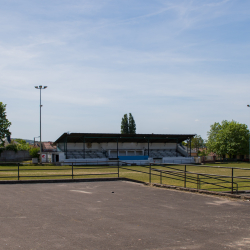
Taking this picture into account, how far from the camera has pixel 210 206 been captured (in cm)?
1035

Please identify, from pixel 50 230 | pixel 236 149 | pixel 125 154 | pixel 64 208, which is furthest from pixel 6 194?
pixel 236 149

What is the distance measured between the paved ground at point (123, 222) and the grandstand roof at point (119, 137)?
196ft

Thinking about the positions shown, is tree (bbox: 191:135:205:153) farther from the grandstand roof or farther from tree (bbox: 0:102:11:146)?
tree (bbox: 0:102:11:146)

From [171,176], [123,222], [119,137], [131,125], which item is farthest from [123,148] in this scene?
[123,222]

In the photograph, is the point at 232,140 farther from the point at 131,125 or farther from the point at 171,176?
the point at 171,176

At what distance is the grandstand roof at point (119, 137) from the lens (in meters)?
72.8

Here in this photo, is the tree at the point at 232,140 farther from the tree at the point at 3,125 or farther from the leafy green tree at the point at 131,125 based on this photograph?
the tree at the point at 3,125

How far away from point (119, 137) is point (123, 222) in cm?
6701

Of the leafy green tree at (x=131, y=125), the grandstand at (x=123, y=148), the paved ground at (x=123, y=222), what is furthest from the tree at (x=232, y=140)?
the paved ground at (x=123, y=222)

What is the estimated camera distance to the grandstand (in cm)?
7250

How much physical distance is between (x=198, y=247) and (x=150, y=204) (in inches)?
193

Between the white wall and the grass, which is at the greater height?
the white wall

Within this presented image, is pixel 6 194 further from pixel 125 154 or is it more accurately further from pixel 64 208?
pixel 125 154

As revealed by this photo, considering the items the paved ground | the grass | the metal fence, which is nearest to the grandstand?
the grass
